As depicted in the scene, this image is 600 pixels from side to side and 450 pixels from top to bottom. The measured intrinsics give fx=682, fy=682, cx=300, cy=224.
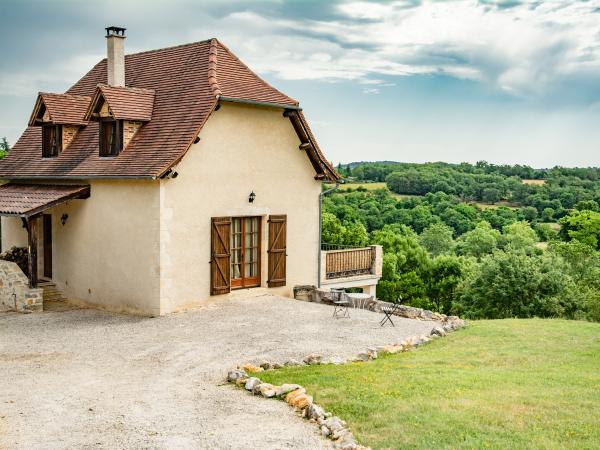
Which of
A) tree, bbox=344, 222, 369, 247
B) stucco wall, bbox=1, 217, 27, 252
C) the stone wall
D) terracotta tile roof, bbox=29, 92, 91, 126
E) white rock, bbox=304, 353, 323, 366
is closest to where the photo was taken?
white rock, bbox=304, 353, 323, 366

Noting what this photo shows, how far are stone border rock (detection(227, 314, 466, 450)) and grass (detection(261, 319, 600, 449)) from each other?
0.19 metres

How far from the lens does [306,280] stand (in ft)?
71.6

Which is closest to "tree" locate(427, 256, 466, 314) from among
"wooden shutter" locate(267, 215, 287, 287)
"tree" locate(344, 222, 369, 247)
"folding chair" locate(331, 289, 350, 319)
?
"tree" locate(344, 222, 369, 247)

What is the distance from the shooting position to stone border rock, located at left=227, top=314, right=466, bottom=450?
28.4 ft

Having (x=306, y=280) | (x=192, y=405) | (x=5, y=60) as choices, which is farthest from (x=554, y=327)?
(x=5, y=60)

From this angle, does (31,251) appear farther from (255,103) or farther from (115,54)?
(255,103)

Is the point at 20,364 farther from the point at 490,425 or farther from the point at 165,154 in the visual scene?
the point at 490,425

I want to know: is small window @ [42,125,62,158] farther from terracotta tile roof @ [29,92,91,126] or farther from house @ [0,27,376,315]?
terracotta tile roof @ [29,92,91,126]

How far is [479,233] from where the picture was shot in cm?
7069

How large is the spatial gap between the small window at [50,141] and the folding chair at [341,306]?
32.8 feet

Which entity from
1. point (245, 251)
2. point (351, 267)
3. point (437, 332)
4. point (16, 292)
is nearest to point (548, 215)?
point (351, 267)

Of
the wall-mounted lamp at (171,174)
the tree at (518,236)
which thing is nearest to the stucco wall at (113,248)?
the wall-mounted lamp at (171,174)

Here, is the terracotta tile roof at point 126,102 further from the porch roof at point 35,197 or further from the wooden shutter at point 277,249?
the wooden shutter at point 277,249

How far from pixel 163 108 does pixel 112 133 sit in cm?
163
